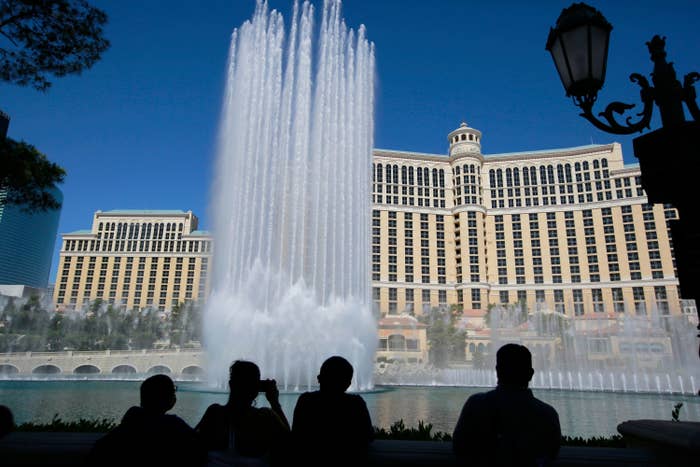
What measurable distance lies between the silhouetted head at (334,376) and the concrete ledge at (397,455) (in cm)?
92

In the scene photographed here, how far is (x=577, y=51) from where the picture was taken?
12.3ft

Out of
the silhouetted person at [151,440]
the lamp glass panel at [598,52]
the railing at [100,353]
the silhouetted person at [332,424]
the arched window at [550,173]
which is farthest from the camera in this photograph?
the arched window at [550,173]

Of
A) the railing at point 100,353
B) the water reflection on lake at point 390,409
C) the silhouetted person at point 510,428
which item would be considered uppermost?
the silhouetted person at point 510,428

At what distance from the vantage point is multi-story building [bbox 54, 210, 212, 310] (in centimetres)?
9525

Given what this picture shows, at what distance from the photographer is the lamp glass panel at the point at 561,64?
386 cm

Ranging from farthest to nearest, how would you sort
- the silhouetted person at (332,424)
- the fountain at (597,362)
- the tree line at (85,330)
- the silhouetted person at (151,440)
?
the tree line at (85,330) < the fountain at (597,362) < the silhouetted person at (332,424) < the silhouetted person at (151,440)

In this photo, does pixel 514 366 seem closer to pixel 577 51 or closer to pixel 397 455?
pixel 397 455

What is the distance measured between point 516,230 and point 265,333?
69248 millimetres

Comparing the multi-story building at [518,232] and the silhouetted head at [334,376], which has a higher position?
the multi-story building at [518,232]

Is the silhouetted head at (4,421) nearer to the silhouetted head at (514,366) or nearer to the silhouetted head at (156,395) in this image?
the silhouetted head at (156,395)

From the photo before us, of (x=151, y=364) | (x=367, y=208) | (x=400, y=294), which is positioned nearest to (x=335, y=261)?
(x=367, y=208)

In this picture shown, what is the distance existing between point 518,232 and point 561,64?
8278cm

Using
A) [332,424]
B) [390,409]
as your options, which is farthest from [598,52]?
[390,409]

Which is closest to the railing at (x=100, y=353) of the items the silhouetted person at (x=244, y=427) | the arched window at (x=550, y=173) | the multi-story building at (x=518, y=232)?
the multi-story building at (x=518, y=232)
